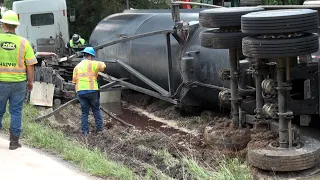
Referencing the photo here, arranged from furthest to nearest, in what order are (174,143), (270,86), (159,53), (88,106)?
(159,53)
(88,106)
(174,143)
(270,86)

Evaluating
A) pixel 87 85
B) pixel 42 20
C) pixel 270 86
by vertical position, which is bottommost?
pixel 87 85

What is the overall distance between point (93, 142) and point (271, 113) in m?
2.90

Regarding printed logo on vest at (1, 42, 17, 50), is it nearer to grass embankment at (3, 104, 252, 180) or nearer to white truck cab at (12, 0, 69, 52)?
grass embankment at (3, 104, 252, 180)

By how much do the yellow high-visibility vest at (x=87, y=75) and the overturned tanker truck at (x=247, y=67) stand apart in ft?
4.13

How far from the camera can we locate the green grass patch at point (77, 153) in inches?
201

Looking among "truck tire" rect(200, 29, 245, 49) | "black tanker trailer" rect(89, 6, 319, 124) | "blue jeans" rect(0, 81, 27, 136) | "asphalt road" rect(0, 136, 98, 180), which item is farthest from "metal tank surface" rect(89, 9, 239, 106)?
"asphalt road" rect(0, 136, 98, 180)

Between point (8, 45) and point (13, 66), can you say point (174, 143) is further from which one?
point (8, 45)

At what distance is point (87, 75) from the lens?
27.9 ft

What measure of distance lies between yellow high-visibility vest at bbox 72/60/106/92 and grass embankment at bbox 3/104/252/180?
3.66 feet

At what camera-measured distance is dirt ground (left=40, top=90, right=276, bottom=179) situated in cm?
622

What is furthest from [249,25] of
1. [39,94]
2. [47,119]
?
[39,94]

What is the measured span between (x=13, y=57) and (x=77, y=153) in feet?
4.92

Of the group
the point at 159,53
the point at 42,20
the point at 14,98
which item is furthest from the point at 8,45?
the point at 42,20

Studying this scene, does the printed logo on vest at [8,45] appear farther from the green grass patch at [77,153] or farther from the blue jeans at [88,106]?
the blue jeans at [88,106]
